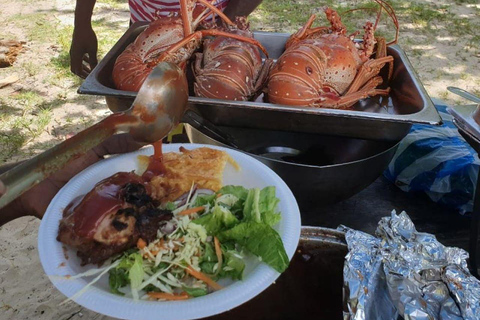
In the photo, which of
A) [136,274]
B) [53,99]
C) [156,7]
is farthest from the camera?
[53,99]

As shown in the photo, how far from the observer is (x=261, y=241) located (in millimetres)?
1325

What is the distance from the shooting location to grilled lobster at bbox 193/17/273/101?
2.36 metres

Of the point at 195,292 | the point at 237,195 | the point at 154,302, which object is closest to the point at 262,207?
the point at 237,195

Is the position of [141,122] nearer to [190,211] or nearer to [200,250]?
[190,211]

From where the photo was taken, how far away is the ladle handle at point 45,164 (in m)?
1.12

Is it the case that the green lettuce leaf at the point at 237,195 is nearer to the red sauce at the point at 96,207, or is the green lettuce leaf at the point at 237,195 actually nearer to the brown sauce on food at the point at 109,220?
the brown sauce on food at the point at 109,220

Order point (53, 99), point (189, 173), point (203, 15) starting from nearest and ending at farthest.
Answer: point (189, 173) → point (203, 15) → point (53, 99)

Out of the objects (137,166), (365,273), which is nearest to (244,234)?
(365,273)

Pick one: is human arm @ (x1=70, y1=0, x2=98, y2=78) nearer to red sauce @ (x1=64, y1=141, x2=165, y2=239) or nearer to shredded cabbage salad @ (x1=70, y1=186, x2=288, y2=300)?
red sauce @ (x1=64, y1=141, x2=165, y2=239)

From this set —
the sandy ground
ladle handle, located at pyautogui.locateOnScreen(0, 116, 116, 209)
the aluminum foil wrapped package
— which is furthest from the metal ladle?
the sandy ground

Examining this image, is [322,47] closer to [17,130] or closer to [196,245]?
[196,245]

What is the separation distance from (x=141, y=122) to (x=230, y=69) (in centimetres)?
104

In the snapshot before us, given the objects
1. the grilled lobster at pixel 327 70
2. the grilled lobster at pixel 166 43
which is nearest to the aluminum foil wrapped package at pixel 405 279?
the grilled lobster at pixel 327 70

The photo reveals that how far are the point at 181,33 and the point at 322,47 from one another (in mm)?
891
